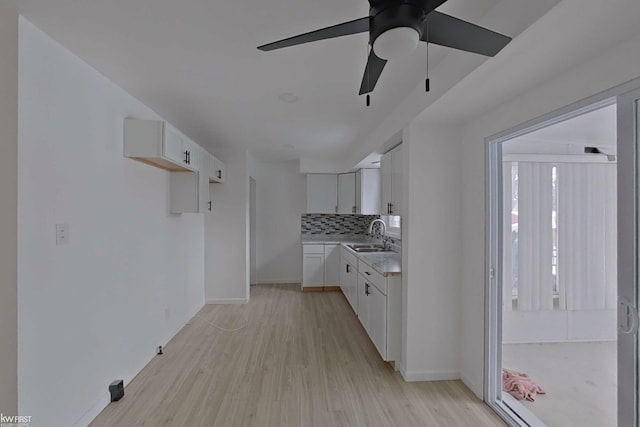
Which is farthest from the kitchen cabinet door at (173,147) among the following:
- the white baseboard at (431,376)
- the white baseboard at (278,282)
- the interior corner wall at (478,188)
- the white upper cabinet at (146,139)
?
the white baseboard at (278,282)

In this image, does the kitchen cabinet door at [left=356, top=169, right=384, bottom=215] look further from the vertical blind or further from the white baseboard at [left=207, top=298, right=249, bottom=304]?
the white baseboard at [left=207, top=298, right=249, bottom=304]

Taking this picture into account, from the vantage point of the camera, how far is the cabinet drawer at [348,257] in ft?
14.5

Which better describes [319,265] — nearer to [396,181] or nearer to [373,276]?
[373,276]

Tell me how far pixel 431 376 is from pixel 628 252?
1827 millimetres

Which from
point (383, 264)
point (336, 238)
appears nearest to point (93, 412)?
point (383, 264)

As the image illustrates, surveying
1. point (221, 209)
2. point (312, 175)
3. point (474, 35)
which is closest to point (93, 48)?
point (474, 35)

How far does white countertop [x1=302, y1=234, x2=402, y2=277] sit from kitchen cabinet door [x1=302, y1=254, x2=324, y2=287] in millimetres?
263

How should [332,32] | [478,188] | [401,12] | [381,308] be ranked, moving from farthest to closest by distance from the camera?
[381,308] → [478,188] → [332,32] → [401,12]

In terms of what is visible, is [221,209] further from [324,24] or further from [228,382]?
[324,24]

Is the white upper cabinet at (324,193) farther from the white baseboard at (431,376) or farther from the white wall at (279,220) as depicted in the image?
the white baseboard at (431,376)

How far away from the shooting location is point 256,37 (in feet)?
6.02

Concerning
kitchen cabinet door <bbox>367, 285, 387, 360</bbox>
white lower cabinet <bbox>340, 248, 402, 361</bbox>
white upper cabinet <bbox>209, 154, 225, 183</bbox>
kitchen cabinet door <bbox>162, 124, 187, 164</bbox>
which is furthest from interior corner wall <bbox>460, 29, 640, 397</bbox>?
white upper cabinet <bbox>209, 154, 225, 183</bbox>

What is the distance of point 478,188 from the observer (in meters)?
2.55
